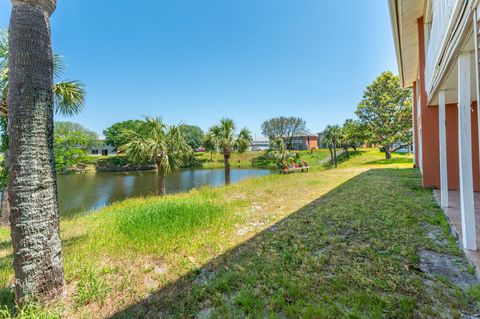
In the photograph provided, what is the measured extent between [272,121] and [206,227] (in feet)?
159

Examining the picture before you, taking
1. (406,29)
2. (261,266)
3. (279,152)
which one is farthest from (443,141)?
(279,152)

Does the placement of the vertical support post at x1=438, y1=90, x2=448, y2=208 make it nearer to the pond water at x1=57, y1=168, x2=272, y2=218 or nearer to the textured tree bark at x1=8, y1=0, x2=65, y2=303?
the textured tree bark at x1=8, y1=0, x2=65, y2=303

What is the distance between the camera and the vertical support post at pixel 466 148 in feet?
7.99

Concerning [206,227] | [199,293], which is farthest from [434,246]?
[206,227]

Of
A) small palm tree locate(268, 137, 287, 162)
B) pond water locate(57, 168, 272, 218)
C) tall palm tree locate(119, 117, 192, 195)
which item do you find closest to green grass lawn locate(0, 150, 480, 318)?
tall palm tree locate(119, 117, 192, 195)

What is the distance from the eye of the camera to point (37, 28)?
215 centimetres

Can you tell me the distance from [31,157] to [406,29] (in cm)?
988

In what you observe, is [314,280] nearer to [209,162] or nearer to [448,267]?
[448,267]

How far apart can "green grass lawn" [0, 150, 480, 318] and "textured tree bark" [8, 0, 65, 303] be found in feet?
1.31

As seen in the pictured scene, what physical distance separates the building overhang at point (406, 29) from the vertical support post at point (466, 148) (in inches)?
175

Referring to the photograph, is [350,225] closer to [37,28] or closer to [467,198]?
[467,198]

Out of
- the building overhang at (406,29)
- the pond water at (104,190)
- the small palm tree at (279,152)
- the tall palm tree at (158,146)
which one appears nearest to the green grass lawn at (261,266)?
the tall palm tree at (158,146)

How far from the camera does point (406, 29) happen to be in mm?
7016

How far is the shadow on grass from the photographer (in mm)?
1903
